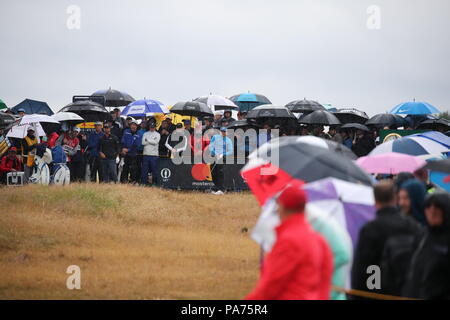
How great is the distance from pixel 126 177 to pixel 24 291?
13.6 m

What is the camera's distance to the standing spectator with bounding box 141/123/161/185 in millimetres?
26812

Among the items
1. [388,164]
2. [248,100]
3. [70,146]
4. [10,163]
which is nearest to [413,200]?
[388,164]

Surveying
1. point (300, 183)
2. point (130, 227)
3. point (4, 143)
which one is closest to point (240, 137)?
point (130, 227)

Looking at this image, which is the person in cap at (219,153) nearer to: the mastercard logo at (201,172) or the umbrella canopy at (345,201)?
the mastercard logo at (201,172)

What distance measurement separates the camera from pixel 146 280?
15281 mm

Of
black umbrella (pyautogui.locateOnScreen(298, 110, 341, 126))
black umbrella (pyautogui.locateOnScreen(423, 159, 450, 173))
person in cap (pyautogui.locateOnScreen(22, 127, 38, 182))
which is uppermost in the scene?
black umbrella (pyautogui.locateOnScreen(423, 159, 450, 173))

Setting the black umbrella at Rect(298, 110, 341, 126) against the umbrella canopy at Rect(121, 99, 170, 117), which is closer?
the black umbrella at Rect(298, 110, 341, 126)

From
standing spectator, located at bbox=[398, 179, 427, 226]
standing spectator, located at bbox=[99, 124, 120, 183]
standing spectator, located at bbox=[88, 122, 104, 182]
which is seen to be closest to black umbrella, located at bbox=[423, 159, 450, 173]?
standing spectator, located at bbox=[398, 179, 427, 226]

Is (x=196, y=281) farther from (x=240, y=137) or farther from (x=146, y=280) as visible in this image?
(x=240, y=137)

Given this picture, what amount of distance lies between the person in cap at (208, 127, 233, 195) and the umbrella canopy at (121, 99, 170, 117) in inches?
195

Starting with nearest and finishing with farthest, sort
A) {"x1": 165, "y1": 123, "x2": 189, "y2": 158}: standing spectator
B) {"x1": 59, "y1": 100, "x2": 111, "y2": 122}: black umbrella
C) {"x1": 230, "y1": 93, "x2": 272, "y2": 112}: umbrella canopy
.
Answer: {"x1": 165, "y1": 123, "x2": 189, "y2": 158}: standing spectator, {"x1": 59, "y1": 100, "x2": 111, "y2": 122}: black umbrella, {"x1": 230, "y1": 93, "x2": 272, "y2": 112}: umbrella canopy

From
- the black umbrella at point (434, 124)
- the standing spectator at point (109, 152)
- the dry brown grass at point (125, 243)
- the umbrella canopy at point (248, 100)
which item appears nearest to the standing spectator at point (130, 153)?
the standing spectator at point (109, 152)

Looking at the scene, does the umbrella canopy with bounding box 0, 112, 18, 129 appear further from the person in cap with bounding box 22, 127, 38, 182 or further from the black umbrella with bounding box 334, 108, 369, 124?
the black umbrella with bounding box 334, 108, 369, 124
